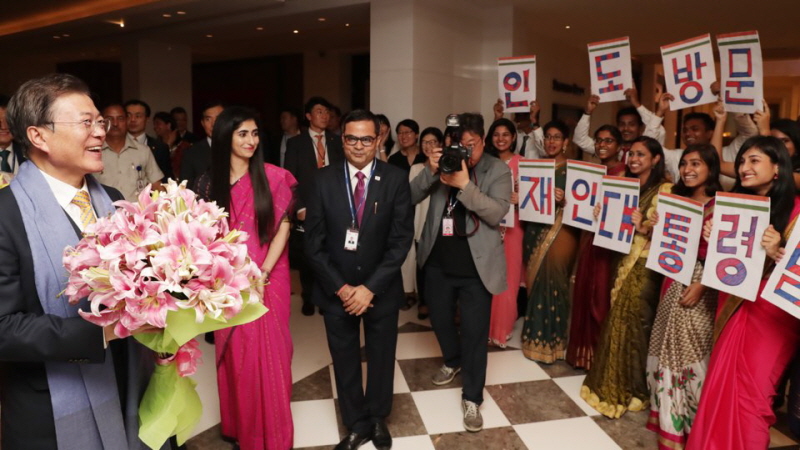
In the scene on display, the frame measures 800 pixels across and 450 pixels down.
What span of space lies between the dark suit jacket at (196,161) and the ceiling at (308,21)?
2.87m

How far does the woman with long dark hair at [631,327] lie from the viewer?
259 centimetres

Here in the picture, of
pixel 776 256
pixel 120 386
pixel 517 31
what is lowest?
pixel 120 386

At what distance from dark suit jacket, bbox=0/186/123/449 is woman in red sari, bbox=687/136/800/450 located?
209cm

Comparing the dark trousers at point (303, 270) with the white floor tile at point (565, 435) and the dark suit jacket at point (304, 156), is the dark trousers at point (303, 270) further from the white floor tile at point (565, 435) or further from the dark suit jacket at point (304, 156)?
the white floor tile at point (565, 435)

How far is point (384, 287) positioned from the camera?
2234 millimetres

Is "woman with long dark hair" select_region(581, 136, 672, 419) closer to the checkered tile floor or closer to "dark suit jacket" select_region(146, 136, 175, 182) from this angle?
the checkered tile floor

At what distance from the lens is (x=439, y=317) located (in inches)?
106

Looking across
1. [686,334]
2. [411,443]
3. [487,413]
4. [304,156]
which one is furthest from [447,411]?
[304,156]

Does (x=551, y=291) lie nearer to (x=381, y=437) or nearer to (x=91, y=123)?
(x=381, y=437)

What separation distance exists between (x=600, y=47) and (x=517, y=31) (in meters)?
2.87

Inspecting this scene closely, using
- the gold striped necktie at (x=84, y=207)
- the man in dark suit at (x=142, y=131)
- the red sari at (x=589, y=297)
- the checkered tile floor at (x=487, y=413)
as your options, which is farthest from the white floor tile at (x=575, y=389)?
the man in dark suit at (x=142, y=131)

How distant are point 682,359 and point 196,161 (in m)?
2.61

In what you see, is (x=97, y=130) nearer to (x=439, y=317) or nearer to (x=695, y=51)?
(x=439, y=317)

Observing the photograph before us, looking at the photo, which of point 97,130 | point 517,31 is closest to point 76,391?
point 97,130
